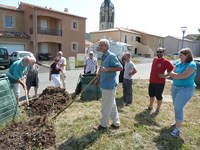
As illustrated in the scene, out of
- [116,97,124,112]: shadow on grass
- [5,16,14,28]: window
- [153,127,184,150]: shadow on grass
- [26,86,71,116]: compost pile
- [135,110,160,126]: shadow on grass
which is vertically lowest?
[153,127,184,150]: shadow on grass

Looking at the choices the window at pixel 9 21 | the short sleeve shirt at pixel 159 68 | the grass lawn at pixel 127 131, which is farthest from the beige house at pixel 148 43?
the short sleeve shirt at pixel 159 68

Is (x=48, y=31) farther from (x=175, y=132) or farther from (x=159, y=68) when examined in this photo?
(x=175, y=132)

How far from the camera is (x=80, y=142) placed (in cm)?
367

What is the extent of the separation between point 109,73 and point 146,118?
7.05 feet

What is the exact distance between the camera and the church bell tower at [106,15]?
239ft

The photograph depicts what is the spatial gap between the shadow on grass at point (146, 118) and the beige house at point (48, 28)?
19.0 metres

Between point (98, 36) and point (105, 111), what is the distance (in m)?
40.1

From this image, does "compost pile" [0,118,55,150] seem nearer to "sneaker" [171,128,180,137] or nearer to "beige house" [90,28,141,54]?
"sneaker" [171,128,180,137]

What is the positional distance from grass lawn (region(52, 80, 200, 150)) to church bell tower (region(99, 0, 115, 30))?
7014 cm

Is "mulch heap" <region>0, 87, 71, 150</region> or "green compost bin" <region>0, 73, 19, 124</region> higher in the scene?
"green compost bin" <region>0, 73, 19, 124</region>

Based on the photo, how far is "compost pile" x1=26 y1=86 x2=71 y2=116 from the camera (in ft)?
17.1

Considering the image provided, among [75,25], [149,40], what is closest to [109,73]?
[75,25]

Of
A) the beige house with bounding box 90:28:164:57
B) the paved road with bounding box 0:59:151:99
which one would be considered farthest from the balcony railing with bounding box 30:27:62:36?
the beige house with bounding box 90:28:164:57

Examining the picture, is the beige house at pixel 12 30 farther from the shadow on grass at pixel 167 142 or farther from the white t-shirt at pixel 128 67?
the shadow on grass at pixel 167 142
